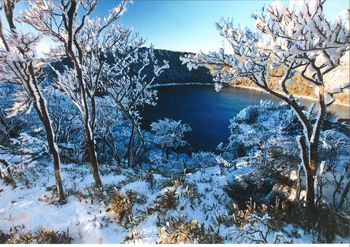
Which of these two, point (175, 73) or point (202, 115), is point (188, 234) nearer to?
point (202, 115)

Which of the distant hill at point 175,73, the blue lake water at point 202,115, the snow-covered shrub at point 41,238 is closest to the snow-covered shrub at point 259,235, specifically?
the snow-covered shrub at point 41,238

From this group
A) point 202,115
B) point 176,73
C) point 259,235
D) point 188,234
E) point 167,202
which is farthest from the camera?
point 176,73

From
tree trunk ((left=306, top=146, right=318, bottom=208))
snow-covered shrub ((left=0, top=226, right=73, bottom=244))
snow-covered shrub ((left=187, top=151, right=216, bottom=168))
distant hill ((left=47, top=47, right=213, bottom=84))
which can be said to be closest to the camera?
tree trunk ((left=306, top=146, right=318, bottom=208))

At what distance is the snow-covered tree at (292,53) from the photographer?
4.12 meters

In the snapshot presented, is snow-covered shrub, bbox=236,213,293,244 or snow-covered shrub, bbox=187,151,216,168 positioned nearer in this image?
snow-covered shrub, bbox=236,213,293,244

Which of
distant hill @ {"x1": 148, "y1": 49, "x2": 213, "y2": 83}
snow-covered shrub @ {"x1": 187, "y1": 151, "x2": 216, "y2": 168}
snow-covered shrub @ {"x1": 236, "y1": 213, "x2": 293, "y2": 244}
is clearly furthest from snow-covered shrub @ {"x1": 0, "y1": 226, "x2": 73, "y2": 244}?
distant hill @ {"x1": 148, "y1": 49, "x2": 213, "y2": 83}

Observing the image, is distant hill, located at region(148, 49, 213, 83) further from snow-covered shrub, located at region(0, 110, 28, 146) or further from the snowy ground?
the snowy ground

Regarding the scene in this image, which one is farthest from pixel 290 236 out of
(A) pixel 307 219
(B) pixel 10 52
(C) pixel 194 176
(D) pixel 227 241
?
(B) pixel 10 52

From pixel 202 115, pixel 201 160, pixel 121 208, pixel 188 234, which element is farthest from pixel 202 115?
pixel 188 234

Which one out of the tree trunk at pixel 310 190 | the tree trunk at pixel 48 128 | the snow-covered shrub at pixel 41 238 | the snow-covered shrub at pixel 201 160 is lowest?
the snow-covered shrub at pixel 201 160

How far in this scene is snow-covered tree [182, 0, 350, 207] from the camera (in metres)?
4.12

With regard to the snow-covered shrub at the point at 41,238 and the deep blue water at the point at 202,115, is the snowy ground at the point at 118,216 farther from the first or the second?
the deep blue water at the point at 202,115

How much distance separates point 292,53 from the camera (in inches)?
175

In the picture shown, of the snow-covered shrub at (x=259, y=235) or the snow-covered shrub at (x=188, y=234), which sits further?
the snow-covered shrub at (x=188, y=234)
